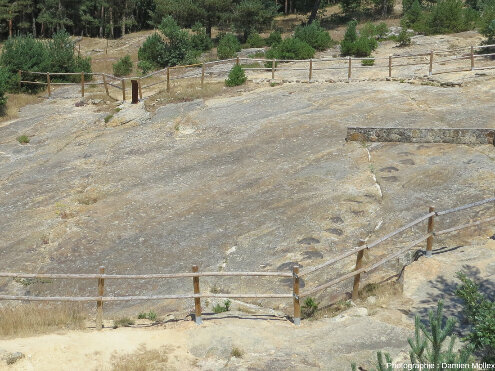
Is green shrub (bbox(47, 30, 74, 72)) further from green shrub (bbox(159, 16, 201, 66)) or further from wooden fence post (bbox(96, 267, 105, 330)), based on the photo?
wooden fence post (bbox(96, 267, 105, 330))

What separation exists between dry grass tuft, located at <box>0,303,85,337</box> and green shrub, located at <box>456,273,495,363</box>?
541 cm

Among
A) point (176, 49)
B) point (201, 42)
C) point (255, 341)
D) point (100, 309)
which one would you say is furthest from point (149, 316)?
point (201, 42)

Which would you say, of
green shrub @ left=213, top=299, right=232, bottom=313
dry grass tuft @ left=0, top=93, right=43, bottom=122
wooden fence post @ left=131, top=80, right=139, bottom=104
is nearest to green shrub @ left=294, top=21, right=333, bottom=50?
wooden fence post @ left=131, top=80, right=139, bottom=104

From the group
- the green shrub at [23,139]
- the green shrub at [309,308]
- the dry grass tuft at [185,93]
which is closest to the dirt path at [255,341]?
the green shrub at [309,308]

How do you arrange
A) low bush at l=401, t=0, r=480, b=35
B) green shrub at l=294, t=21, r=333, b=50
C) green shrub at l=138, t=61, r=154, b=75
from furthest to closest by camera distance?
low bush at l=401, t=0, r=480, b=35 < green shrub at l=294, t=21, r=333, b=50 < green shrub at l=138, t=61, r=154, b=75

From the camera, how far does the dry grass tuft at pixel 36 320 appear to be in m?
8.41

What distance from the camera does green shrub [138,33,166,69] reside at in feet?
108

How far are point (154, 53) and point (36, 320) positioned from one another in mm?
26507

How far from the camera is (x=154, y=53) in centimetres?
3338

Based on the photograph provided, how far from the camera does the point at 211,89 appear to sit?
24.0m

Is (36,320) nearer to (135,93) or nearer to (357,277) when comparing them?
(357,277)

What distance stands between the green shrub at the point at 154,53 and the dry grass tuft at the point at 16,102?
7681 millimetres

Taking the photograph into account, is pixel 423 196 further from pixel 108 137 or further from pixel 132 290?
pixel 108 137

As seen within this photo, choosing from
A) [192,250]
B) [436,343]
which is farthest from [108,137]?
[436,343]
